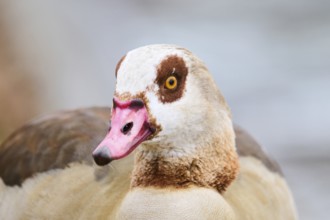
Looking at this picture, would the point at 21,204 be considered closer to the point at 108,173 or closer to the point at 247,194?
the point at 108,173

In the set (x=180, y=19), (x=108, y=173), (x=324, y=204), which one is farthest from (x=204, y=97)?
(x=180, y=19)

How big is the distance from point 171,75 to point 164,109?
14 cm

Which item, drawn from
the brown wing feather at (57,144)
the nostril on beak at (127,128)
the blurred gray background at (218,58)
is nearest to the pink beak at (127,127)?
the nostril on beak at (127,128)

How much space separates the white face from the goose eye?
0.04 meters

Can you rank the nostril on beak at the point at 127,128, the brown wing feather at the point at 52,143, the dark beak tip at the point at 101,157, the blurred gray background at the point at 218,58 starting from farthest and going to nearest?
the blurred gray background at the point at 218,58, the brown wing feather at the point at 52,143, the nostril on beak at the point at 127,128, the dark beak tip at the point at 101,157

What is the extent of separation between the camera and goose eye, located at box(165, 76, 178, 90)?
10.6ft

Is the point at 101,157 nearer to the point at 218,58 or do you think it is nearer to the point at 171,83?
the point at 171,83

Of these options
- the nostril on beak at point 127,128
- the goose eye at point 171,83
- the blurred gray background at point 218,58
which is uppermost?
the goose eye at point 171,83

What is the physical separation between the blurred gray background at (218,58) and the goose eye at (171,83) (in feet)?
9.60

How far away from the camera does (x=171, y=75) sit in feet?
10.7

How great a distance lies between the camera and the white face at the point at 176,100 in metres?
3.16

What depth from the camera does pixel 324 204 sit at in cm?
610

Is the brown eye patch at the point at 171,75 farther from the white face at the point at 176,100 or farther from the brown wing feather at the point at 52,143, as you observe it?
the brown wing feather at the point at 52,143

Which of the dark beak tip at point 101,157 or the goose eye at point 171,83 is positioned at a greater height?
the goose eye at point 171,83
